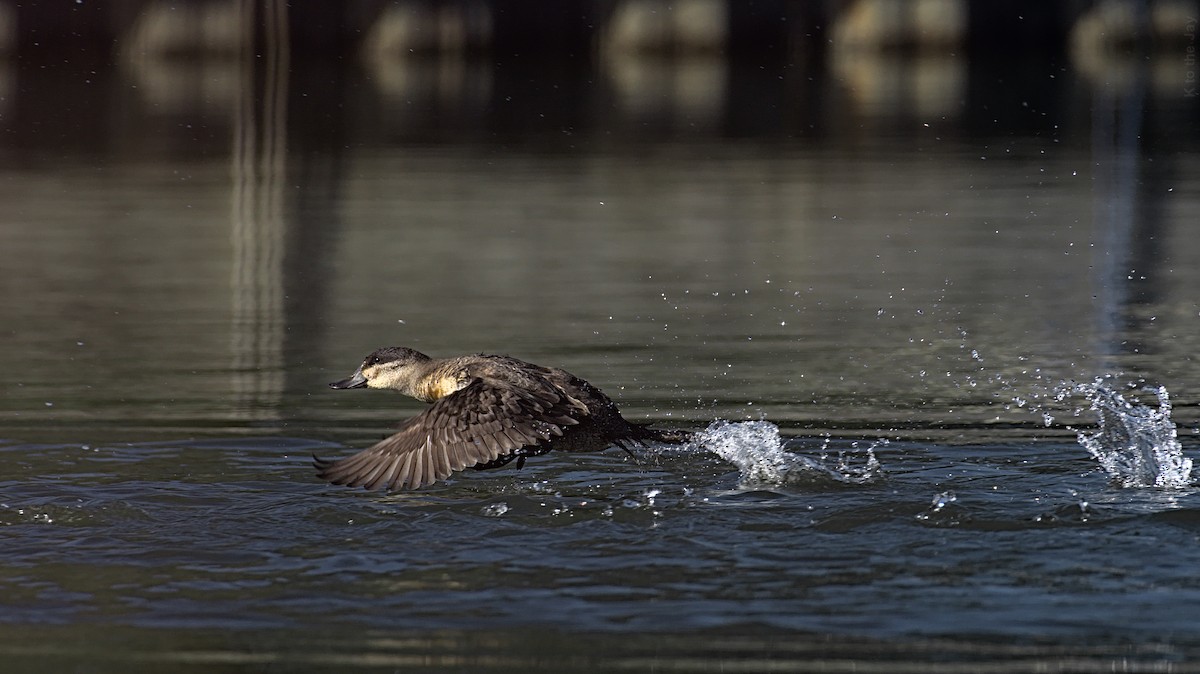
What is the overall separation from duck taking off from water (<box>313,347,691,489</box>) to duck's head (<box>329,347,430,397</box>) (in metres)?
0.16

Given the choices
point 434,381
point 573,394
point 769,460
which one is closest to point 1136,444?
point 769,460

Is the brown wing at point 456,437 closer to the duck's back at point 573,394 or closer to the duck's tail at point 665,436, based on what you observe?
the duck's back at point 573,394

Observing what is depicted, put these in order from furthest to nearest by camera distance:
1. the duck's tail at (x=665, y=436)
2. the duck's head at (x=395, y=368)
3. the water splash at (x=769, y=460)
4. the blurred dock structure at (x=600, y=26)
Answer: the blurred dock structure at (x=600, y=26), the duck's head at (x=395, y=368), the duck's tail at (x=665, y=436), the water splash at (x=769, y=460)

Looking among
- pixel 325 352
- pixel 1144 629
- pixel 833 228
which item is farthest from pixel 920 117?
pixel 1144 629

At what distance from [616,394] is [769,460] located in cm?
158

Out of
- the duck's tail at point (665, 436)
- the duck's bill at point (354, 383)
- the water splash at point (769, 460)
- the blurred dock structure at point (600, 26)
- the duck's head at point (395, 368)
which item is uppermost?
the blurred dock structure at point (600, 26)

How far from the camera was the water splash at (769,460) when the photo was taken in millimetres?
7195

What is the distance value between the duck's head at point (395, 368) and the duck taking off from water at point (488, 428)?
0.16 metres

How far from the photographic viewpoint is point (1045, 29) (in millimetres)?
35688

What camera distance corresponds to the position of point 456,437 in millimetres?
6820

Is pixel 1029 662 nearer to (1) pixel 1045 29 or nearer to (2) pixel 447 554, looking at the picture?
(2) pixel 447 554

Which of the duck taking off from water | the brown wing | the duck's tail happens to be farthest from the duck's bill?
the duck's tail

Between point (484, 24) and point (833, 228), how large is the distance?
20821 mm

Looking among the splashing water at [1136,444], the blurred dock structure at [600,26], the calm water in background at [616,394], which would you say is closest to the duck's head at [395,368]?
the calm water in background at [616,394]
